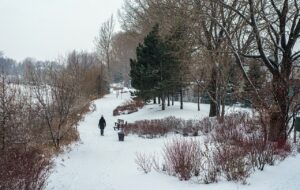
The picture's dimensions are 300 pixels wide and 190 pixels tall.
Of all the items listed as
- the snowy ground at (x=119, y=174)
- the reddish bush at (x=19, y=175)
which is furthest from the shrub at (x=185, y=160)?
the reddish bush at (x=19, y=175)

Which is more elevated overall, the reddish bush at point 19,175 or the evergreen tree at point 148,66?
the evergreen tree at point 148,66

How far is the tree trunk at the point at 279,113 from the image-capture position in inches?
494

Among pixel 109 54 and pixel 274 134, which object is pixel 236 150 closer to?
pixel 274 134

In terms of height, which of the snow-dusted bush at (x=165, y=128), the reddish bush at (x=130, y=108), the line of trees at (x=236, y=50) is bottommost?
the snow-dusted bush at (x=165, y=128)

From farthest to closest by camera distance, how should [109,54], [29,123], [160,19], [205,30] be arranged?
[109,54]
[160,19]
[205,30]
[29,123]

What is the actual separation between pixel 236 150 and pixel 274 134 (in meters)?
3.25

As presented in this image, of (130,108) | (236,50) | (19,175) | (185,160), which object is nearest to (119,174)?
(185,160)

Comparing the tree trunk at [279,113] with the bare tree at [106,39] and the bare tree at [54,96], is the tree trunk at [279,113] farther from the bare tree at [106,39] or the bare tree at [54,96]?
the bare tree at [106,39]

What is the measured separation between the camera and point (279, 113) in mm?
12836

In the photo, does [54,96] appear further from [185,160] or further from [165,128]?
[185,160]

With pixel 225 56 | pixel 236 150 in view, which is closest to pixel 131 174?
pixel 236 150

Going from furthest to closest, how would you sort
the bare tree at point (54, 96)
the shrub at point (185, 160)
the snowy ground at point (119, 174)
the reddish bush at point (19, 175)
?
the bare tree at point (54, 96) < the shrub at point (185, 160) < the snowy ground at point (119, 174) < the reddish bush at point (19, 175)

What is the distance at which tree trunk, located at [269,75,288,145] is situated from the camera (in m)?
12.5

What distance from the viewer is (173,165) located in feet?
Answer: 34.1
